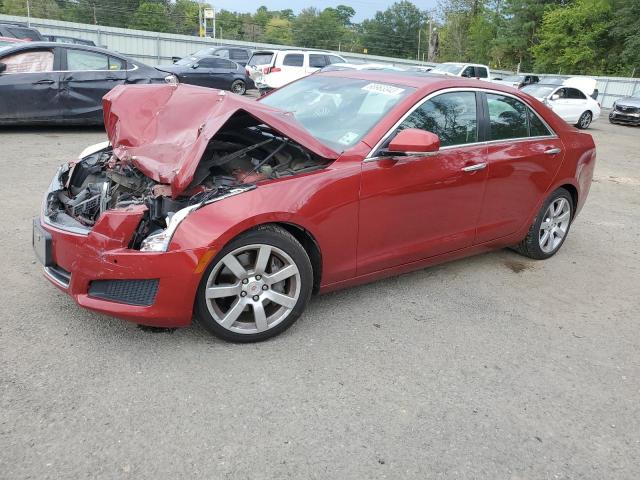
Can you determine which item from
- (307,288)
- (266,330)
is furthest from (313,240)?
(266,330)

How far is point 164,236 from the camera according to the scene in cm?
298

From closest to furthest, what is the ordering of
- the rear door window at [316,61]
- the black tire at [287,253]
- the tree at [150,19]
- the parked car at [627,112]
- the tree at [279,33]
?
the black tire at [287,253], the rear door window at [316,61], the parked car at [627,112], the tree at [150,19], the tree at [279,33]

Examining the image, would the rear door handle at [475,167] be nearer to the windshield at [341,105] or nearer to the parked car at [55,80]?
the windshield at [341,105]

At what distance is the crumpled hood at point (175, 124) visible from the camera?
10.6 feet

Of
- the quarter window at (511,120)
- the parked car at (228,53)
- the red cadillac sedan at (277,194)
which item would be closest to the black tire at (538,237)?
the red cadillac sedan at (277,194)

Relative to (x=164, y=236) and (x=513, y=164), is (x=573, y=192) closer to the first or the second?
(x=513, y=164)

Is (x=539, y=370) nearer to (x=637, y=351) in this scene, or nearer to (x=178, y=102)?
(x=637, y=351)

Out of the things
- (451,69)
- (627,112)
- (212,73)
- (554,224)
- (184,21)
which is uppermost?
(184,21)

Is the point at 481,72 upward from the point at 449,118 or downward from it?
upward

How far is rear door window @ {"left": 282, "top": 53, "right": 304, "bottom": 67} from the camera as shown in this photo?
17828 millimetres

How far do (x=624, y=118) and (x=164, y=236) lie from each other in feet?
74.9

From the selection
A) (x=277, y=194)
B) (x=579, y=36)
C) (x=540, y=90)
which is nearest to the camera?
(x=277, y=194)

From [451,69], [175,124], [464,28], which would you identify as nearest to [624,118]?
[451,69]

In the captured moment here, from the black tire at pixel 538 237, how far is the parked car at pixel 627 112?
1882cm
